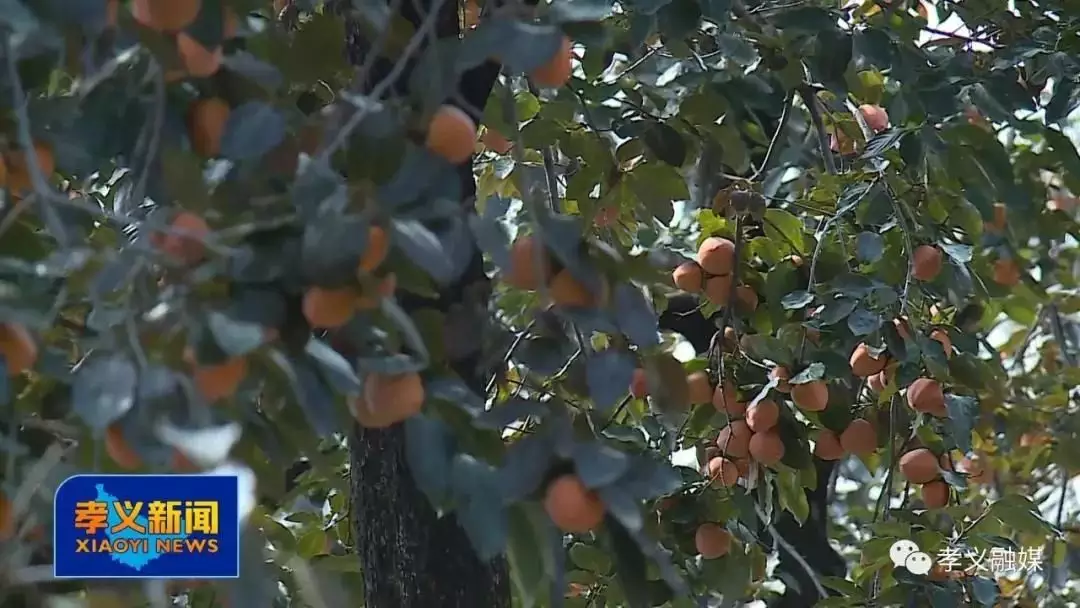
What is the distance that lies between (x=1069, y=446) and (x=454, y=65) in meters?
0.88

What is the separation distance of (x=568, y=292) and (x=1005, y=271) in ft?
3.32

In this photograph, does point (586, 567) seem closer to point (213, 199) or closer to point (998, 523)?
point (998, 523)

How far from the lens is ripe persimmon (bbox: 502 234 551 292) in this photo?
52cm

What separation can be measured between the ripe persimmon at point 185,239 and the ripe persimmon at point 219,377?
0.14 ft

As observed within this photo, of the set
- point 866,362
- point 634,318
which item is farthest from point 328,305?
point 866,362

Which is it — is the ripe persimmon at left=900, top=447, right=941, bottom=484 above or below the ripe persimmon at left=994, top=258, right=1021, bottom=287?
above

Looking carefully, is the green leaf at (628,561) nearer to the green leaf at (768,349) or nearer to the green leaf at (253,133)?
the green leaf at (253,133)

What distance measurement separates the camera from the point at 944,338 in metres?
1.04

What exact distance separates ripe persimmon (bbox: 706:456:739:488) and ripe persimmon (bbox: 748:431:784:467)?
0.8 inches

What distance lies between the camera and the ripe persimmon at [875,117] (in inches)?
46.8

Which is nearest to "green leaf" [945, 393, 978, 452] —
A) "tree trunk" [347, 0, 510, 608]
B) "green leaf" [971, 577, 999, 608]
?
"green leaf" [971, 577, 999, 608]

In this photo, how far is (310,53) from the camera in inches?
24.7

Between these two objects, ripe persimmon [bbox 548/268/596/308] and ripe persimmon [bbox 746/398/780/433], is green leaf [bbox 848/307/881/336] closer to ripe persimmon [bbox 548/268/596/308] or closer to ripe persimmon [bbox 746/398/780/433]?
ripe persimmon [bbox 746/398/780/433]

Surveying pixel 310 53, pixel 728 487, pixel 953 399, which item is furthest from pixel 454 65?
A: pixel 953 399
